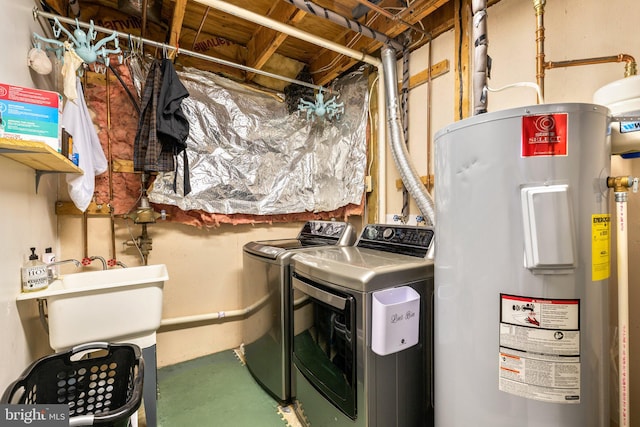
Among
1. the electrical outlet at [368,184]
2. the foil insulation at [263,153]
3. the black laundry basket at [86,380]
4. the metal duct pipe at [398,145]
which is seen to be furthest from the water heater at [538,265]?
the foil insulation at [263,153]

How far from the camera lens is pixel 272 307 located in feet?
6.01

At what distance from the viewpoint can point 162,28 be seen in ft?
7.41

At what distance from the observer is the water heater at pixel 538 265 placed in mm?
836

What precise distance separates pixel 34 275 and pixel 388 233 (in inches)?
71.5

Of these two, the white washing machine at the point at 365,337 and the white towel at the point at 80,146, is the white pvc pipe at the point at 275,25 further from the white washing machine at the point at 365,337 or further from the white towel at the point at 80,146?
the white washing machine at the point at 365,337

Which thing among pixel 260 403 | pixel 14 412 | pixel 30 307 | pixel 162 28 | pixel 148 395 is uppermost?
pixel 162 28

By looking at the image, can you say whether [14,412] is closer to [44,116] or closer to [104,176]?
[44,116]

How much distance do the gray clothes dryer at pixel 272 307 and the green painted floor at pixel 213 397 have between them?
9 cm

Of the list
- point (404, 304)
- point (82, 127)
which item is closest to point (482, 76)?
point (404, 304)

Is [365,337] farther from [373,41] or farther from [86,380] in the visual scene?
[373,41]

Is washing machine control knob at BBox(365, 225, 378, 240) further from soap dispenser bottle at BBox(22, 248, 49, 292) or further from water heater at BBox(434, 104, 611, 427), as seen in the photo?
soap dispenser bottle at BBox(22, 248, 49, 292)

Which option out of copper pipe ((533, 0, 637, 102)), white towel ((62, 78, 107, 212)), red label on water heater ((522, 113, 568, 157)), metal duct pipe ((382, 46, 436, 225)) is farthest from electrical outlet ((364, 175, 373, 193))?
white towel ((62, 78, 107, 212))

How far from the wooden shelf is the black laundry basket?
2.59ft

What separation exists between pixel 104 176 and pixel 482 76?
245 cm
